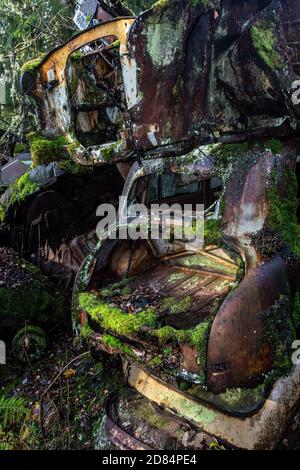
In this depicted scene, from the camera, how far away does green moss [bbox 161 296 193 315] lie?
2.96 meters

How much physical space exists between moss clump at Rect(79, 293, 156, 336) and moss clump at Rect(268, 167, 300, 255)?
→ 1.04m

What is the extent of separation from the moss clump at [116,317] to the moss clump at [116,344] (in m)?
0.06

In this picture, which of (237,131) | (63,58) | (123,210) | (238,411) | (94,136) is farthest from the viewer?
(94,136)

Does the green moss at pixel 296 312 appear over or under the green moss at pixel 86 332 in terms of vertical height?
over

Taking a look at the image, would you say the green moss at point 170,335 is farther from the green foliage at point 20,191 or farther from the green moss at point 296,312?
the green foliage at point 20,191

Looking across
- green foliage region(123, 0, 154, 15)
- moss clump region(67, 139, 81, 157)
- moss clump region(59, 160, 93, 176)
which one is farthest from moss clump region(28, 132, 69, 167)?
green foliage region(123, 0, 154, 15)

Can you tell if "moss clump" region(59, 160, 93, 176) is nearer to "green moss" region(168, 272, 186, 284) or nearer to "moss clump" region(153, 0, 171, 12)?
"green moss" region(168, 272, 186, 284)

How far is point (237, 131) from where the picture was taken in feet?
8.30

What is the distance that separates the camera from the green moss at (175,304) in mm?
2955

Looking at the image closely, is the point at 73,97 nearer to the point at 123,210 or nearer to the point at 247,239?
the point at 123,210

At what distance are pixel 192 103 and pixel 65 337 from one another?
2987mm

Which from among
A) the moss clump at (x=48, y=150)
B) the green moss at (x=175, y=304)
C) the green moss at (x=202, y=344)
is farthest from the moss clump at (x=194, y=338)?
the moss clump at (x=48, y=150)

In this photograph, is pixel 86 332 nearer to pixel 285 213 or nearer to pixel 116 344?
pixel 116 344
